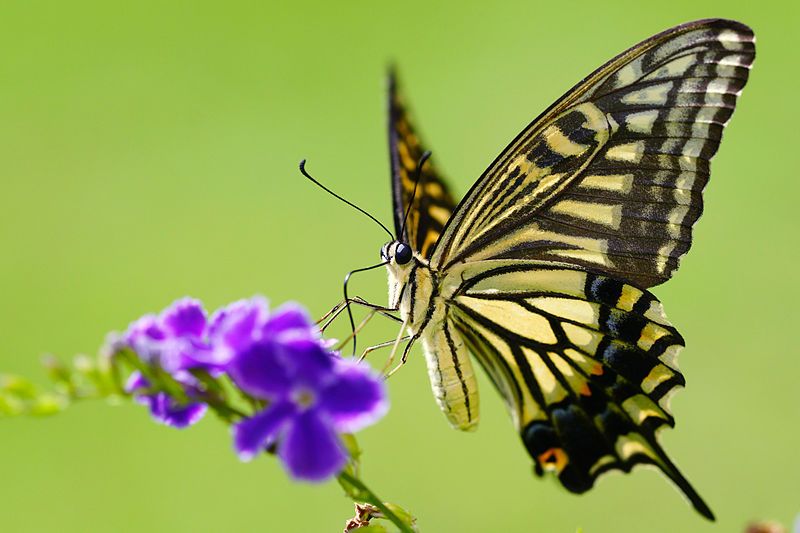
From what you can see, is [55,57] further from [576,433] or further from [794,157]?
[576,433]

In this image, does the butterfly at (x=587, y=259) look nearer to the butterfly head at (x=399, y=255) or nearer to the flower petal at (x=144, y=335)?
the butterfly head at (x=399, y=255)

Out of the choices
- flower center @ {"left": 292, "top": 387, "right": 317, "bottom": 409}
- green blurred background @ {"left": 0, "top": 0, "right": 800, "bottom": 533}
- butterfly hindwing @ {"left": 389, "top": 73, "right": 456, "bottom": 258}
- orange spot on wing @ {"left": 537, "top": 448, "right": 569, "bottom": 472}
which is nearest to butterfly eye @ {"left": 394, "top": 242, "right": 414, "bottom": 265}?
butterfly hindwing @ {"left": 389, "top": 73, "right": 456, "bottom": 258}

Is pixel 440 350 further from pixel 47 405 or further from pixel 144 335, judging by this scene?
pixel 47 405

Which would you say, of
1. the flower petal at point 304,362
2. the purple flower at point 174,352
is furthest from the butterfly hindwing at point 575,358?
the flower petal at point 304,362

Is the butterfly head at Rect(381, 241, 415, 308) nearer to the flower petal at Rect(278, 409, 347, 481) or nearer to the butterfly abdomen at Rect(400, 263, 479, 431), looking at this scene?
the butterfly abdomen at Rect(400, 263, 479, 431)

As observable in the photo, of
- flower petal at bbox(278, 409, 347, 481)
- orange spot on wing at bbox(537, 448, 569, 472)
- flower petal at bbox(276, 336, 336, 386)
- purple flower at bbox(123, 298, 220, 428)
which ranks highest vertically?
purple flower at bbox(123, 298, 220, 428)

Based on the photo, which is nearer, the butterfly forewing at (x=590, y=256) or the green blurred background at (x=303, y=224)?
the butterfly forewing at (x=590, y=256)

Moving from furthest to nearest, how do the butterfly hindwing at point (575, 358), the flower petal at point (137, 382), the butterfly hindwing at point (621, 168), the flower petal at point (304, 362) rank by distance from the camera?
the butterfly hindwing at point (575, 358) < the butterfly hindwing at point (621, 168) < the flower petal at point (137, 382) < the flower petal at point (304, 362)

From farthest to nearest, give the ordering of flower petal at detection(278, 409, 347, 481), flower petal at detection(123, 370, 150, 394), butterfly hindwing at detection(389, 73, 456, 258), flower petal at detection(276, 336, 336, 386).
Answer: butterfly hindwing at detection(389, 73, 456, 258) < flower petal at detection(123, 370, 150, 394) < flower petal at detection(276, 336, 336, 386) < flower petal at detection(278, 409, 347, 481)

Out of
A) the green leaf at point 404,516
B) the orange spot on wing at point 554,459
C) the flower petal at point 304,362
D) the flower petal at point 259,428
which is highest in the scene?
the flower petal at point 304,362
